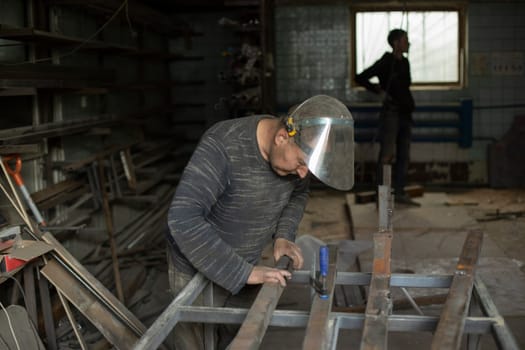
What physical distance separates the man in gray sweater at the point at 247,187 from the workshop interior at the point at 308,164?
0.11ft

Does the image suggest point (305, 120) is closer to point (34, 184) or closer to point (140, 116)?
point (34, 184)

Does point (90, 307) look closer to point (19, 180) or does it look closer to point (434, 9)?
point (19, 180)

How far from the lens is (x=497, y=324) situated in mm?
1806

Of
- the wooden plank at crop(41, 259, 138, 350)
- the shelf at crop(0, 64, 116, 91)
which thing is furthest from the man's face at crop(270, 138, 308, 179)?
the shelf at crop(0, 64, 116, 91)

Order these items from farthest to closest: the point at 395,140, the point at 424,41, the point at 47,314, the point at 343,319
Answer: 1. the point at 424,41
2. the point at 395,140
3. the point at 47,314
4. the point at 343,319

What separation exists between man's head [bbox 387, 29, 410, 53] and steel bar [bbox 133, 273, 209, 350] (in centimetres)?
439

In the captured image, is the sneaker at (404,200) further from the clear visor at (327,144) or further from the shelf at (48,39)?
the clear visor at (327,144)

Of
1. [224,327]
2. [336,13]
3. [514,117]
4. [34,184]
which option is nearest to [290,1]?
[336,13]

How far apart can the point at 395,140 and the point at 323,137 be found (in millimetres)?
4599

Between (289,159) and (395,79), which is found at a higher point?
(395,79)

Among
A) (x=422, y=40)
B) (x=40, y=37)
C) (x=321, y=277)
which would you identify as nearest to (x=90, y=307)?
(x=321, y=277)

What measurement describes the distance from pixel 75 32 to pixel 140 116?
1240mm

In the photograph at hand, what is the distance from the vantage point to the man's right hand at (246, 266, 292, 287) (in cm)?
217

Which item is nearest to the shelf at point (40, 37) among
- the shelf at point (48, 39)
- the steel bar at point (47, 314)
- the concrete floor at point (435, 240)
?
the shelf at point (48, 39)
